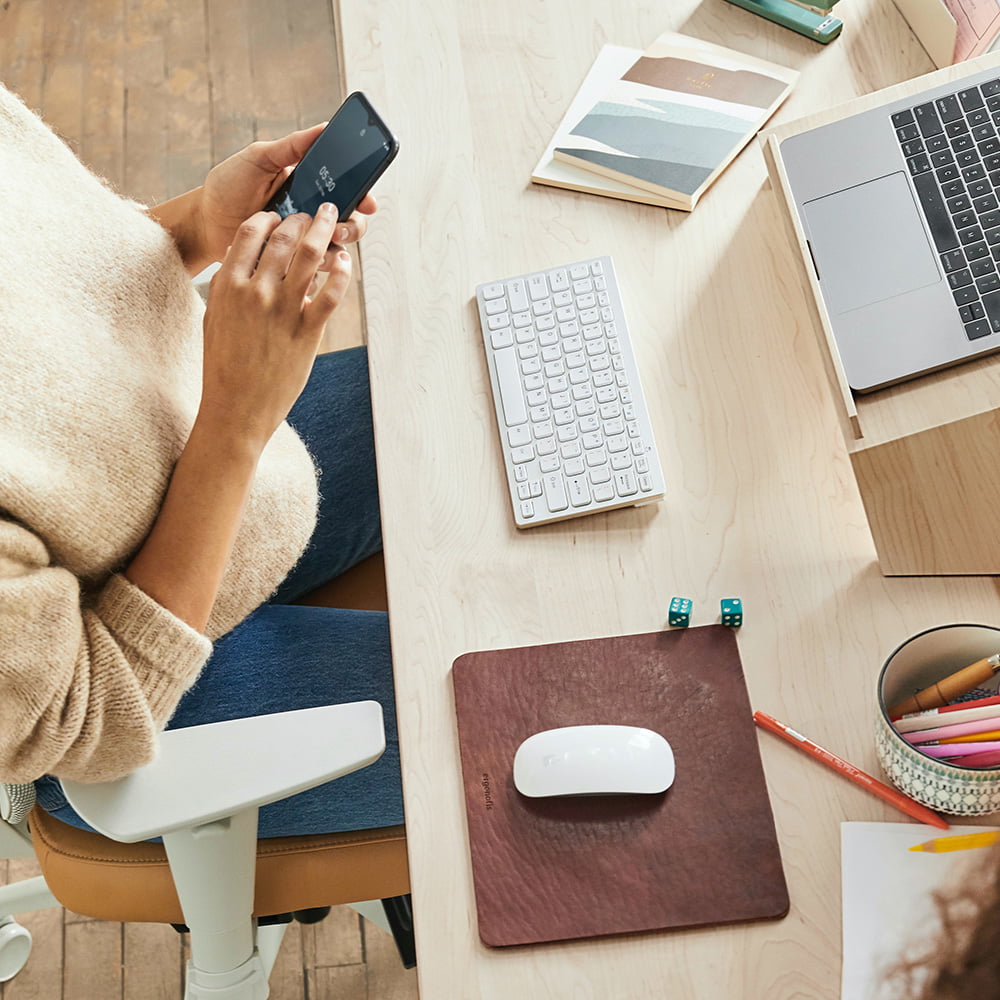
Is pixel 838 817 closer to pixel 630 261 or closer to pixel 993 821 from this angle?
pixel 993 821

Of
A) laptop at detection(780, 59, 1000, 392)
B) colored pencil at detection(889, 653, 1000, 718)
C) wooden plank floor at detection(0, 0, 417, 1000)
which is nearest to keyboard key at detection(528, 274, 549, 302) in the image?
laptop at detection(780, 59, 1000, 392)

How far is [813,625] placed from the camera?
79cm

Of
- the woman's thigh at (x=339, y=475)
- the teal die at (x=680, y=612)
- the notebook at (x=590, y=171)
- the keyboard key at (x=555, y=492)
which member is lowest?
the woman's thigh at (x=339, y=475)

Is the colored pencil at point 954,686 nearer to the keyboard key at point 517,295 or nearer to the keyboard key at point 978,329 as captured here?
the keyboard key at point 978,329

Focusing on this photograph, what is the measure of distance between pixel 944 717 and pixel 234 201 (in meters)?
0.72

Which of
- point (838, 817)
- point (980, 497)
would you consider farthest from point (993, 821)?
point (980, 497)

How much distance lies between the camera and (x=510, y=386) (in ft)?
2.89

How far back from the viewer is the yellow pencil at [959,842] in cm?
69

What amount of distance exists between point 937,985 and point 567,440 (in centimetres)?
46

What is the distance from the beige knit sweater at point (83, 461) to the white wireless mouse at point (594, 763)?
264 mm

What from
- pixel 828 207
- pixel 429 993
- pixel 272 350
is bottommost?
pixel 429 993

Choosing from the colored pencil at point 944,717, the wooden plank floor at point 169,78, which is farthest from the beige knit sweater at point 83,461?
the wooden plank floor at point 169,78

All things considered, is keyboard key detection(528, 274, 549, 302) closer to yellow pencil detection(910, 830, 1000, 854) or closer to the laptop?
the laptop

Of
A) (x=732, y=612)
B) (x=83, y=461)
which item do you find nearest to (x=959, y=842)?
(x=732, y=612)
